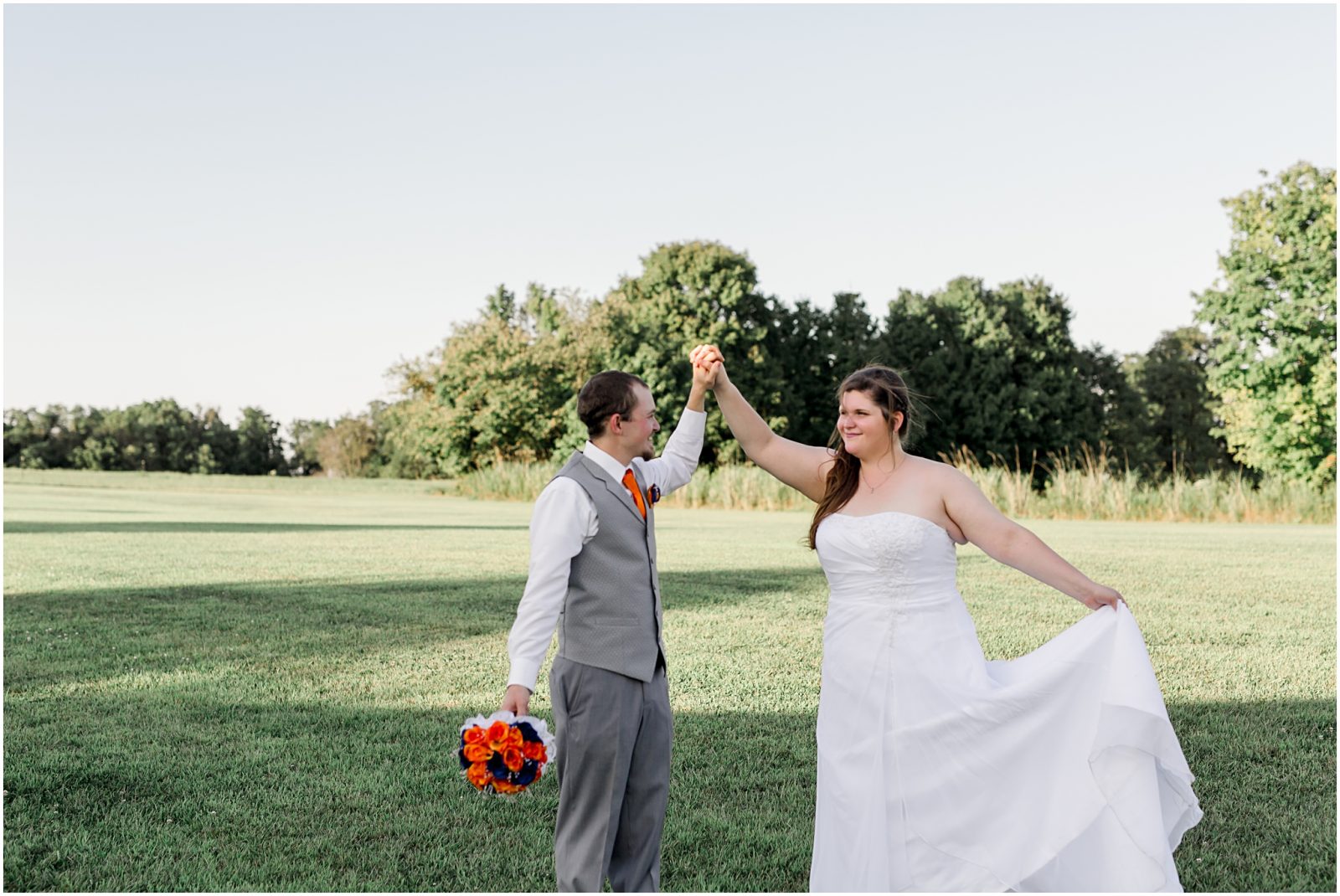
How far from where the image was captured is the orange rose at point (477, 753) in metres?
3.41

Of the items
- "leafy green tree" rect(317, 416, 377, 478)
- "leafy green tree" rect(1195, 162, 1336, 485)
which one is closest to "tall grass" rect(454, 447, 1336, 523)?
"leafy green tree" rect(1195, 162, 1336, 485)

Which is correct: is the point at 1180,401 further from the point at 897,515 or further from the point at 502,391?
the point at 897,515

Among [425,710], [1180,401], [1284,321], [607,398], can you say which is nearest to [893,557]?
[607,398]

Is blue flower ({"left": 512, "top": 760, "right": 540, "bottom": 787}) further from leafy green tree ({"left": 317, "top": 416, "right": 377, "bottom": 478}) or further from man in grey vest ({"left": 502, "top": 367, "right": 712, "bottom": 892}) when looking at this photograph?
leafy green tree ({"left": 317, "top": 416, "right": 377, "bottom": 478})

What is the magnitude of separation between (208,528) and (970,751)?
21919 mm

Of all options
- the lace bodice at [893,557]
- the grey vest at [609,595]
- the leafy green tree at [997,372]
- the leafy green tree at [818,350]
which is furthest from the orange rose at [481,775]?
the leafy green tree at [818,350]

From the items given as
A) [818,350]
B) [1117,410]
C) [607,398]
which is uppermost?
[818,350]

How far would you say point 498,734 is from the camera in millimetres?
3434

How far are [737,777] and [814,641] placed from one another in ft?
13.8

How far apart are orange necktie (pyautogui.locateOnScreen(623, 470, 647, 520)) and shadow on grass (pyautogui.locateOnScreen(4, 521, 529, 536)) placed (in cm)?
1959

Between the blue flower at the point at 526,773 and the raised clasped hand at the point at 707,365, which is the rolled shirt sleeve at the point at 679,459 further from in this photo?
the blue flower at the point at 526,773

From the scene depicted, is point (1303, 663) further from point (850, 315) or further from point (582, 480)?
point (850, 315)

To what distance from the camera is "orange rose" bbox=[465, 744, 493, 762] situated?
134 inches

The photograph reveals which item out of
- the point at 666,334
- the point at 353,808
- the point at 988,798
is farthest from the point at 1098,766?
the point at 666,334
